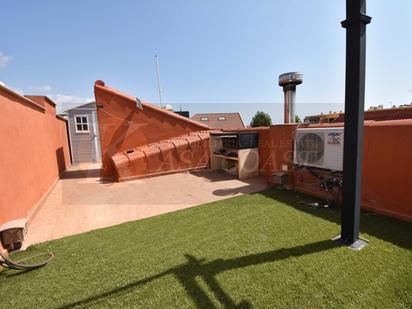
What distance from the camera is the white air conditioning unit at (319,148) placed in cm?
432

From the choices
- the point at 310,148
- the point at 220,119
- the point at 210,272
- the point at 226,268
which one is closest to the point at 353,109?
the point at 310,148

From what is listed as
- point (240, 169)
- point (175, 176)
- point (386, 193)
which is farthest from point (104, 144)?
point (386, 193)

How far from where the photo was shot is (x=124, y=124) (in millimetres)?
9078

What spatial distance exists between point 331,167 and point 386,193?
97 centimetres

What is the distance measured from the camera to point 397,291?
2.13 metres

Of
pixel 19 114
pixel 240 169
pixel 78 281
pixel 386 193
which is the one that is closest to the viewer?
pixel 78 281

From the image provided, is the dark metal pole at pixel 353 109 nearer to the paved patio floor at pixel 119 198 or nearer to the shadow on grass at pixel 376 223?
the shadow on grass at pixel 376 223

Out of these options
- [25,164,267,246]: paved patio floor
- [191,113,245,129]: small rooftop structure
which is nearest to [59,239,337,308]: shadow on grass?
[25,164,267,246]: paved patio floor

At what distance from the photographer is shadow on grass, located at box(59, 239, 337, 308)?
2.15 meters

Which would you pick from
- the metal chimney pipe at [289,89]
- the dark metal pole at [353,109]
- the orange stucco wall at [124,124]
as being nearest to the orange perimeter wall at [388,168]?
the dark metal pole at [353,109]

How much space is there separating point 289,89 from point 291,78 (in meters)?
0.28

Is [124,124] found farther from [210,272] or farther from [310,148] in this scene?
[210,272]

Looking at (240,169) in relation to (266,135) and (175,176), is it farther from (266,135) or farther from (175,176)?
(175,176)

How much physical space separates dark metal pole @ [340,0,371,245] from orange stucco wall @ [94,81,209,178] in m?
7.09
